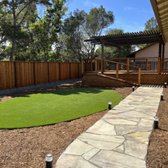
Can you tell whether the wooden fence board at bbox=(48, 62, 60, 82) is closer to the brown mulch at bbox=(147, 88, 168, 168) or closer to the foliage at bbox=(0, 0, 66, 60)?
the foliage at bbox=(0, 0, 66, 60)

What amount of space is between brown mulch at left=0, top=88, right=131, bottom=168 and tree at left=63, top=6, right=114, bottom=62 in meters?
25.5

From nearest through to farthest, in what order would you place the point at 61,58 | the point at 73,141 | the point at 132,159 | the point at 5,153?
the point at 132,159, the point at 5,153, the point at 73,141, the point at 61,58

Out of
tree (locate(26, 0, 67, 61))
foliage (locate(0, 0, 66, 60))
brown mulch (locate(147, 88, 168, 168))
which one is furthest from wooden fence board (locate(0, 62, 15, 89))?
tree (locate(26, 0, 67, 61))

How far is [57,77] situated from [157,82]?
7.77 m

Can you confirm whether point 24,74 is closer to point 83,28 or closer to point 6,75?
point 6,75

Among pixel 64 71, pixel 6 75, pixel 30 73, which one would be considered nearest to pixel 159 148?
pixel 6 75

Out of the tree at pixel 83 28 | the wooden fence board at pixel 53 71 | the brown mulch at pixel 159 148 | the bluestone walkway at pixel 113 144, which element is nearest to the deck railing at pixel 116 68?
the wooden fence board at pixel 53 71

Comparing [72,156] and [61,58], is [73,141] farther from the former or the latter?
[61,58]

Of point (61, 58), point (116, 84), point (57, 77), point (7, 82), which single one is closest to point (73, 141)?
point (7, 82)

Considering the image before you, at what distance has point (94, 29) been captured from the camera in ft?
110

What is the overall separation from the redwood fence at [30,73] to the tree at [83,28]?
11.6 meters

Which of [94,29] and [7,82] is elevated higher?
[94,29]

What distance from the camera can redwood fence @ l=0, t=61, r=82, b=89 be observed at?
1240cm

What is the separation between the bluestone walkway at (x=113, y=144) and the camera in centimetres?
346
